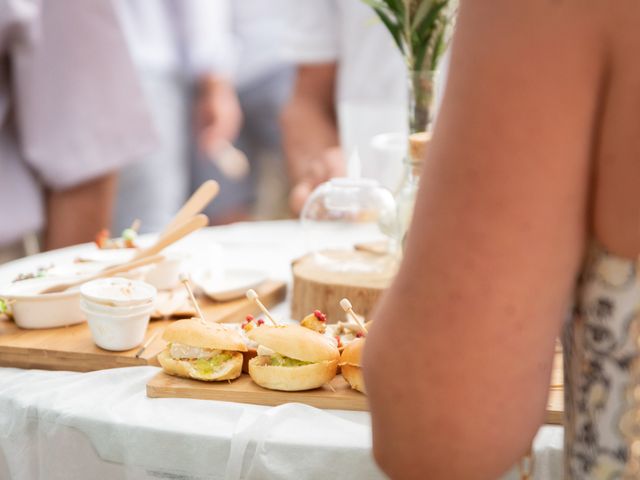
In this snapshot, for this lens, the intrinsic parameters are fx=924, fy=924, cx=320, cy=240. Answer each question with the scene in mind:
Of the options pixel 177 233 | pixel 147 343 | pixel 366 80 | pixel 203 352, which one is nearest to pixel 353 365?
pixel 203 352

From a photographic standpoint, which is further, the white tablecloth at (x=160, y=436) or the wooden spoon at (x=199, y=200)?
the wooden spoon at (x=199, y=200)

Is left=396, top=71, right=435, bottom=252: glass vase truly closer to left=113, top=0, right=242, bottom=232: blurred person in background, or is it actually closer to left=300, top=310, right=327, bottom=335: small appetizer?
left=300, top=310, right=327, bottom=335: small appetizer

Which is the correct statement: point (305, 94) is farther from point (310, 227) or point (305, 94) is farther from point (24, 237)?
point (310, 227)

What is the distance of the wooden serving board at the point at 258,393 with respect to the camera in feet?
3.63

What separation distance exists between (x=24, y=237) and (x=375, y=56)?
128 cm

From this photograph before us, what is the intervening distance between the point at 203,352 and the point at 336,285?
0.34 m

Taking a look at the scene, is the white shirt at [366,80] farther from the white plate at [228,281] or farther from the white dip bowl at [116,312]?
the white dip bowl at [116,312]

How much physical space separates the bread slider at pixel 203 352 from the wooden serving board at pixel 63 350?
A: 0.27 feet

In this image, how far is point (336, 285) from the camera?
1.45 m

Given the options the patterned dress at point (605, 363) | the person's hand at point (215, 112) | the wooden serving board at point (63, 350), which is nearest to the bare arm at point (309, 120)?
the person's hand at point (215, 112)

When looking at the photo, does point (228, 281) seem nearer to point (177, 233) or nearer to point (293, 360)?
point (177, 233)

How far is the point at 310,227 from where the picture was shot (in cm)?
163

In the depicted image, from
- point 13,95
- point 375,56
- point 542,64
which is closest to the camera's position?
point 542,64

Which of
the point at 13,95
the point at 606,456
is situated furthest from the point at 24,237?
the point at 606,456
